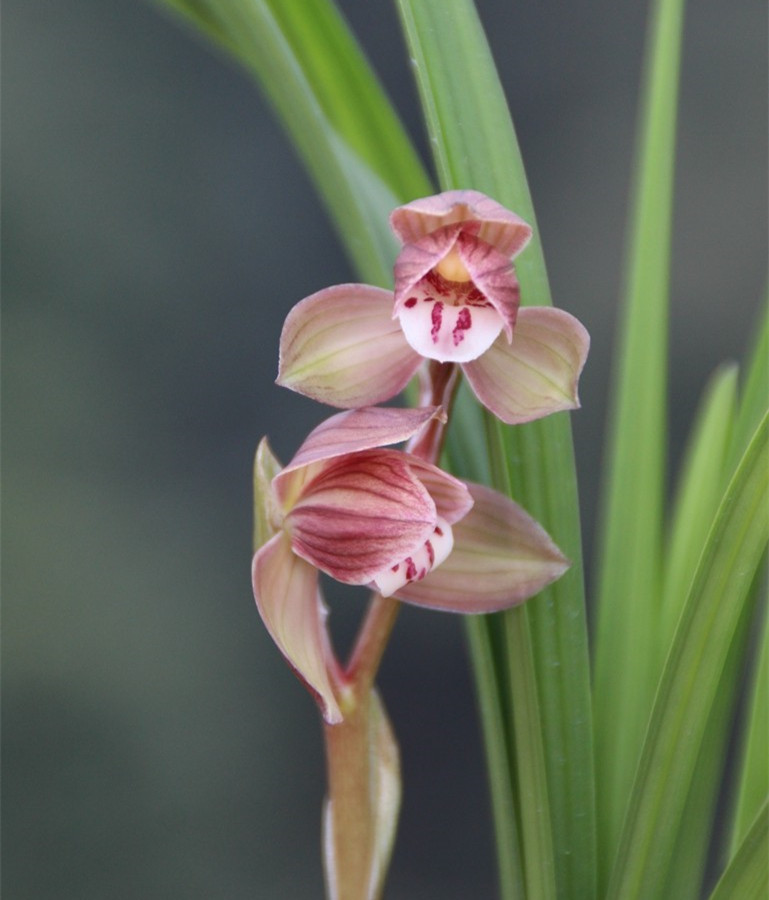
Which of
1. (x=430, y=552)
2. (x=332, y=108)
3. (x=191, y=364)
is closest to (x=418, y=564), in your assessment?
(x=430, y=552)

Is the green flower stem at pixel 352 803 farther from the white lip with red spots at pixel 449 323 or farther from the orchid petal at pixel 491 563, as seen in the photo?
the white lip with red spots at pixel 449 323

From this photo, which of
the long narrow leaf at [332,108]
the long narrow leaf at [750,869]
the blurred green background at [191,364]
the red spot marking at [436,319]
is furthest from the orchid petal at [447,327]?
the blurred green background at [191,364]

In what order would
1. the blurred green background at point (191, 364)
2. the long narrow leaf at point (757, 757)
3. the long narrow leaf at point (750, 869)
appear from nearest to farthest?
the long narrow leaf at point (750, 869) < the long narrow leaf at point (757, 757) < the blurred green background at point (191, 364)

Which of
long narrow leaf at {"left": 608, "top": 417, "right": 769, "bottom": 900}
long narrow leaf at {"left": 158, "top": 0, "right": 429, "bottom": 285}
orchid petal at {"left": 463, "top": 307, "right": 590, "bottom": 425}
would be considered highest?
long narrow leaf at {"left": 158, "top": 0, "right": 429, "bottom": 285}

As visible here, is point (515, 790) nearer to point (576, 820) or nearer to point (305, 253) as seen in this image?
point (576, 820)

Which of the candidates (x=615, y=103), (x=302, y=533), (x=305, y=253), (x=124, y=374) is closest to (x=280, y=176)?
(x=305, y=253)

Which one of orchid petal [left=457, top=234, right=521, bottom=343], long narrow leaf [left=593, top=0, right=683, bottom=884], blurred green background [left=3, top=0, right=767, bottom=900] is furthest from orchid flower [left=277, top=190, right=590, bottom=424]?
blurred green background [left=3, top=0, right=767, bottom=900]

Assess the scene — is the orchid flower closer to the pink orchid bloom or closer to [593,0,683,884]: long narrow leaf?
the pink orchid bloom

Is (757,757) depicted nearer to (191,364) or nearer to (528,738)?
(528,738)
